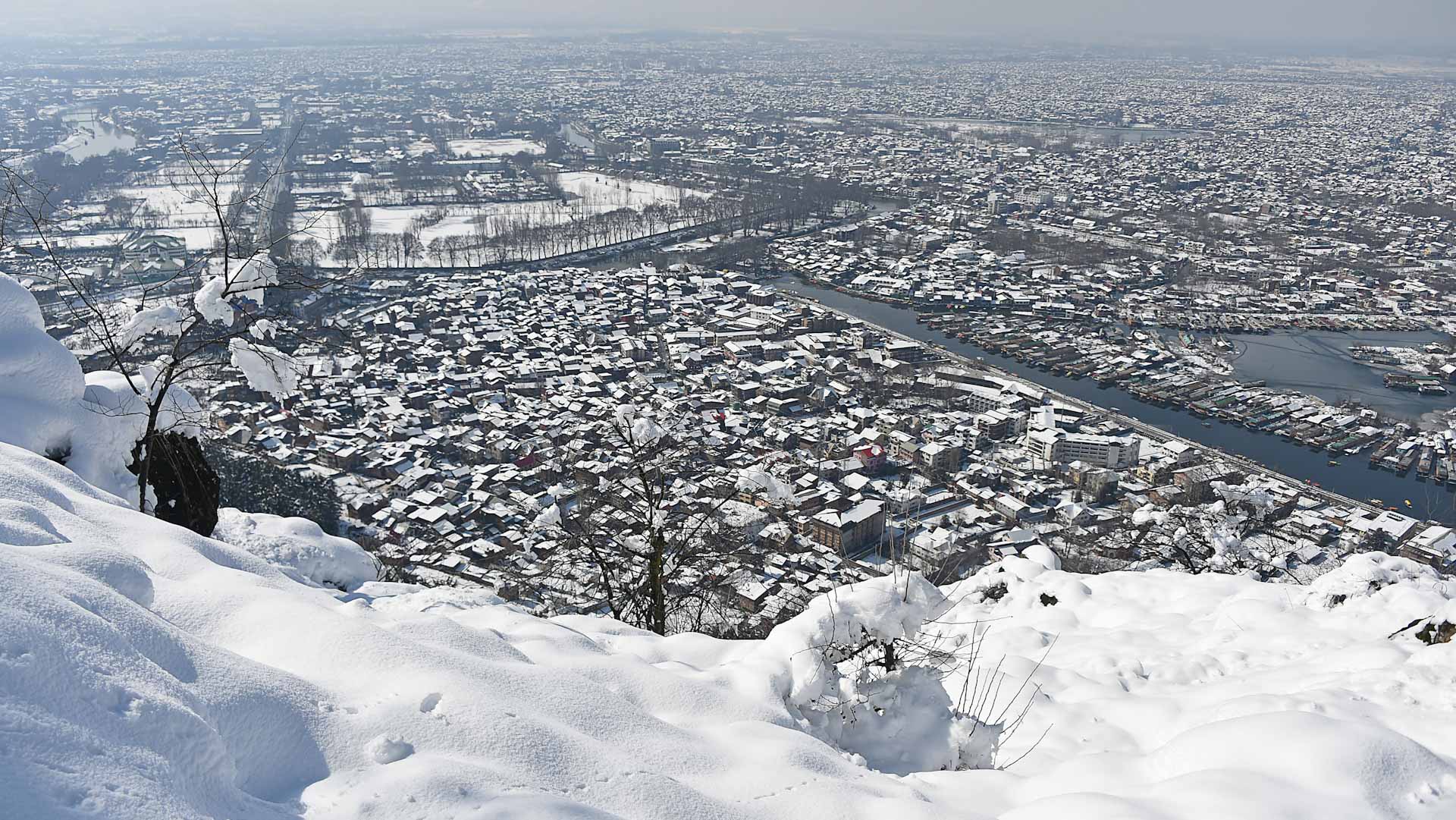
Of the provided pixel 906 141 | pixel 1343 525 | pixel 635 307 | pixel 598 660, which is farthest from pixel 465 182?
pixel 598 660

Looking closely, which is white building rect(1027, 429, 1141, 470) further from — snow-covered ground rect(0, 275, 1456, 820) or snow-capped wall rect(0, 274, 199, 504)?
snow-capped wall rect(0, 274, 199, 504)

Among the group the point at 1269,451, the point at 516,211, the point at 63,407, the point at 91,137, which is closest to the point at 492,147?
the point at 516,211

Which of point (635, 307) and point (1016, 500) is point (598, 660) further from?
point (635, 307)

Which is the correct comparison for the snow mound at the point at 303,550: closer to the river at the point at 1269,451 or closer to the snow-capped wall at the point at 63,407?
the snow-capped wall at the point at 63,407

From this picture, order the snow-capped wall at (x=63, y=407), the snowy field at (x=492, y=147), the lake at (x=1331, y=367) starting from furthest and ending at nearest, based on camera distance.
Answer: the snowy field at (x=492, y=147) → the lake at (x=1331, y=367) → the snow-capped wall at (x=63, y=407)

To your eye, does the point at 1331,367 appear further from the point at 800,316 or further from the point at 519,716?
the point at 519,716

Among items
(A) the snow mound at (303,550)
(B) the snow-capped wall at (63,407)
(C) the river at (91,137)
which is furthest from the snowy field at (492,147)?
(A) the snow mound at (303,550)
